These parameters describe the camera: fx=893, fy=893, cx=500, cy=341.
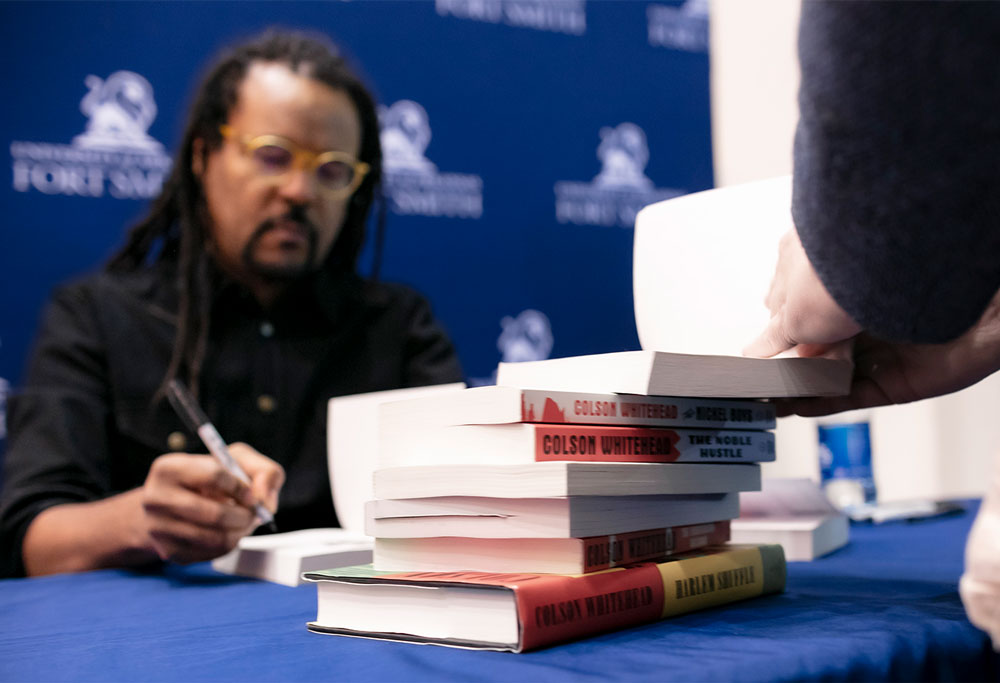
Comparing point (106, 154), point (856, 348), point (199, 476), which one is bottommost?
point (199, 476)

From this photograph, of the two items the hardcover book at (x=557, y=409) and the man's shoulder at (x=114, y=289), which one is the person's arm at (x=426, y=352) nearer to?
the man's shoulder at (x=114, y=289)

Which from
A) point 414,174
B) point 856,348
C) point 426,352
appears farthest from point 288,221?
point 856,348

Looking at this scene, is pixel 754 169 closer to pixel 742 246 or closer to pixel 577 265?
pixel 577 265

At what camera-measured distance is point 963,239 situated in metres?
0.52

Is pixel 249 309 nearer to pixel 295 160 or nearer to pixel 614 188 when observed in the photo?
Result: pixel 295 160

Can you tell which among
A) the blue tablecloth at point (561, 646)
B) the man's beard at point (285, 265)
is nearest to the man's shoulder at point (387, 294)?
the man's beard at point (285, 265)

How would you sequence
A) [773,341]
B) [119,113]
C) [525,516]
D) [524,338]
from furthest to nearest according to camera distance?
[524,338] → [119,113] → [773,341] → [525,516]

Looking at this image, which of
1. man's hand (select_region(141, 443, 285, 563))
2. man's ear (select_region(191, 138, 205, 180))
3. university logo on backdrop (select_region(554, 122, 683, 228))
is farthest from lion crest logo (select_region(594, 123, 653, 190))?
man's hand (select_region(141, 443, 285, 563))

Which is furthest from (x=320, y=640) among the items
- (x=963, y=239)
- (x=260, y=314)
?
(x=260, y=314)

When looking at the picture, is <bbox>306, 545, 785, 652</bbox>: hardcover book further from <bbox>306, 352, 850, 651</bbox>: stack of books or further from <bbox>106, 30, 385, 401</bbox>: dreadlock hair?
<bbox>106, 30, 385, 401</bbox>: dreadlock hair

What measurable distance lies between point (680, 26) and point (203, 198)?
208 centimetres

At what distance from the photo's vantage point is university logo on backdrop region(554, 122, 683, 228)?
3059mm

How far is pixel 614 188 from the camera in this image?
3.15 meters

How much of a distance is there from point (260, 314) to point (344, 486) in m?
0.89
